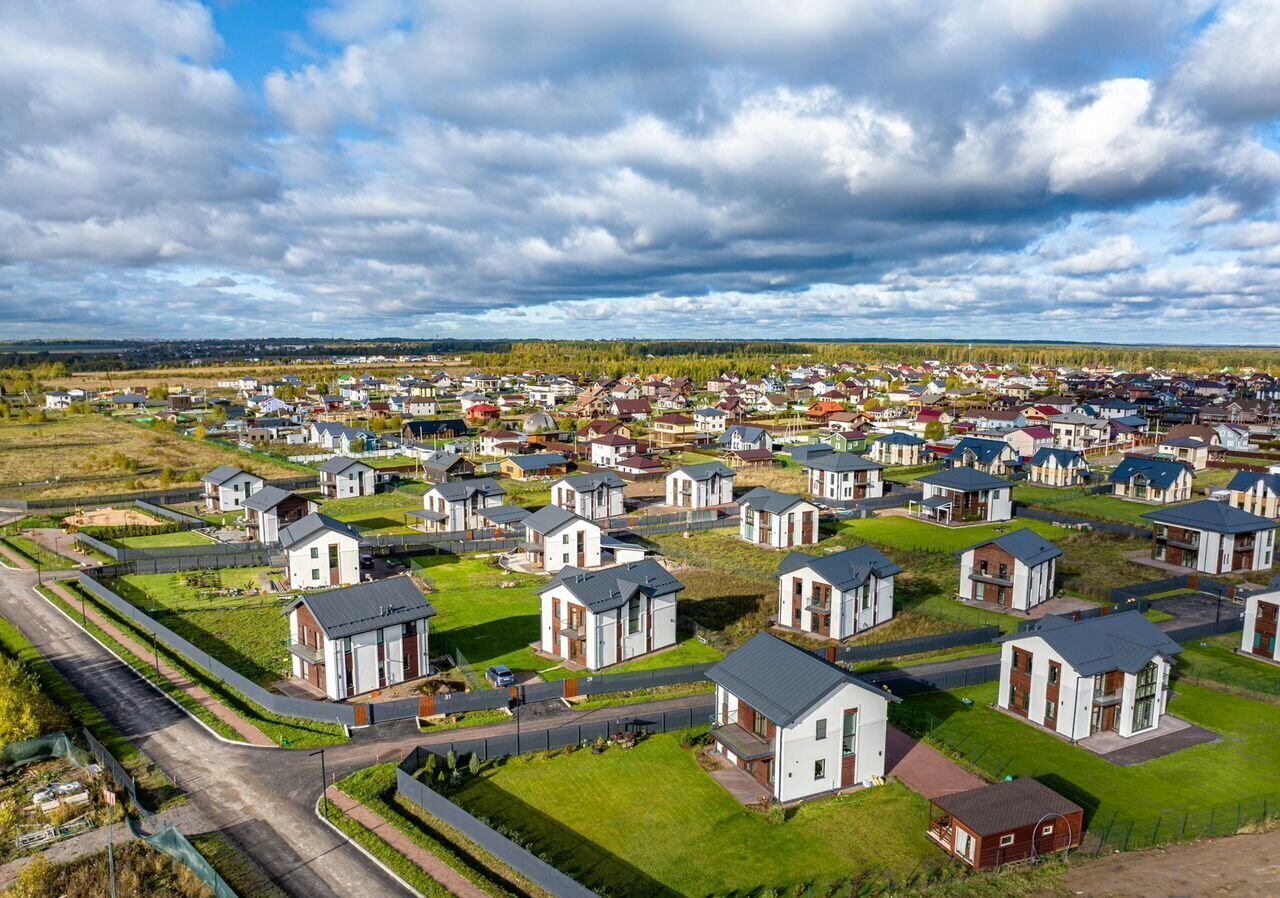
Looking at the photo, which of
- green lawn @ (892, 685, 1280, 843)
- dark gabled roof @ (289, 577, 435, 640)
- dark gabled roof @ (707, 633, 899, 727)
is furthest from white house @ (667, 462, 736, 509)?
dark gabled roof @ (707, 633, 899, 727)

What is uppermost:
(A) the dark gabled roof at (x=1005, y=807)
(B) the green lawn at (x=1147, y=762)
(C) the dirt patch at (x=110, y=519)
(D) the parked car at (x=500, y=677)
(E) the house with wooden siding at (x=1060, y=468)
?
(E) the house with wooden siding at (x=1060, y=468)

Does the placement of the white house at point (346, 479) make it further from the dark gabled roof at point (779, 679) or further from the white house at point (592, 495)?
the dark gabled roof at point (779, 679)

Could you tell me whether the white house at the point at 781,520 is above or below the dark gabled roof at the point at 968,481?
below

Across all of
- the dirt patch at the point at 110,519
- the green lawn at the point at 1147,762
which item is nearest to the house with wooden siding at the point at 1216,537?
the green lawn at the point at 1147,762

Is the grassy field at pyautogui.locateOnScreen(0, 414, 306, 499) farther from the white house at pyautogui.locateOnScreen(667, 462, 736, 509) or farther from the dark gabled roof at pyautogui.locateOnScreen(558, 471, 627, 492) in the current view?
the white house at pyautogui.locateOnScreen(667, 462, 736, 509)

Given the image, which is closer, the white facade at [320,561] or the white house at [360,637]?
the white house at [360,637]

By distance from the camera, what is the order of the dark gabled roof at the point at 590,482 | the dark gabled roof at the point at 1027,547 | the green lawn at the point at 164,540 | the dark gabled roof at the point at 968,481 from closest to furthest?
the dark gabled roof at the point at 1027,547
the green lawn at the point at 164,540
the dark gabled roof at the point at 968,481
the dark gabled roof at the point at 590,482
